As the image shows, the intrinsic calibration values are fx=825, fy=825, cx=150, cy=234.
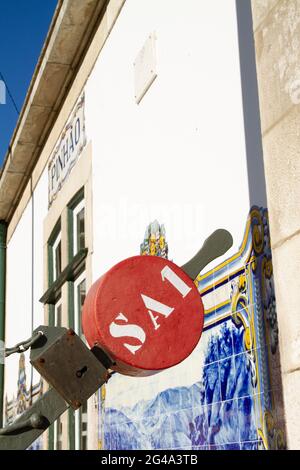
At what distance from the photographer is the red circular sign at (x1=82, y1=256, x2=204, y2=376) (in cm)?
326

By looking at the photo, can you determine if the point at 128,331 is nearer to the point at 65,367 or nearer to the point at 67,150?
→ the point at 65,367

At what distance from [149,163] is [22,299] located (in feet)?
20.4

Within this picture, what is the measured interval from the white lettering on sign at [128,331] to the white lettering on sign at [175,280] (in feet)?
0.89

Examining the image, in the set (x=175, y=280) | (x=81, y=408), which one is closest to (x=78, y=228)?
(x=81, y=408)

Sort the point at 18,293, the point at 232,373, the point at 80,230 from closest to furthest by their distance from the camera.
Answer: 1. the point at 232,373
2. the point at 80,230
3. the point at 18,293

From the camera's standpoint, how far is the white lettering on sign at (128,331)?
10.7 ft

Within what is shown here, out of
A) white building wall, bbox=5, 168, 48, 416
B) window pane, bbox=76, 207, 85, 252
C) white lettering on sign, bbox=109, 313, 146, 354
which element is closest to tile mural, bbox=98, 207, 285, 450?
white lettering on sign, bbox=109, 313, 146, 354

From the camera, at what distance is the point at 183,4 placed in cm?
583

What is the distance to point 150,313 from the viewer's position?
3.34 m

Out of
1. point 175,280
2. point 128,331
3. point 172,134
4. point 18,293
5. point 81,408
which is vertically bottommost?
point 128,331

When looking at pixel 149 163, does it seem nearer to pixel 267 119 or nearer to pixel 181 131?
pixel 181 131

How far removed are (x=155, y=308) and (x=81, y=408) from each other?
5665 millimetres

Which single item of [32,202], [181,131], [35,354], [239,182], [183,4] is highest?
[32,202]
